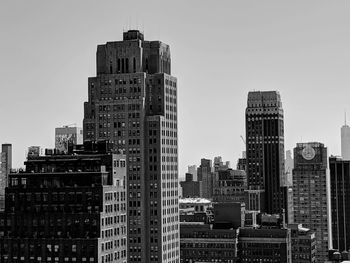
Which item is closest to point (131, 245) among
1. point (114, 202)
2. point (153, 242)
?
point (153, 242)

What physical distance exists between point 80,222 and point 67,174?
35.4ft

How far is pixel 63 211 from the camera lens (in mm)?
160125

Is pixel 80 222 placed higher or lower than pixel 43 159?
lower

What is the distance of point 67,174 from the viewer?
162125mm

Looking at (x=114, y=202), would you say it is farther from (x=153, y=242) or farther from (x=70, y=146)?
(x=153, y=242)

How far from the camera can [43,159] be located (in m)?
167

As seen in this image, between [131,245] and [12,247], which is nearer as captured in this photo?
[12,247]

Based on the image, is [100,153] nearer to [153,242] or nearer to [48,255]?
[48,255]

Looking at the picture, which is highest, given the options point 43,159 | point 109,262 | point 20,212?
point 43,159

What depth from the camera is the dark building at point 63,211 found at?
157875 mm

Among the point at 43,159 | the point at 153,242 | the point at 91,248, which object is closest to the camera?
the point at 91,248

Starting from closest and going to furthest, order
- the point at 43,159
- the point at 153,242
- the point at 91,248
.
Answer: the point at 91,248 < the point at 43,159 < the point at 153,242

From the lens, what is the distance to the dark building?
518 ft

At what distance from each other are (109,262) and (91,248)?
24.8 feet
